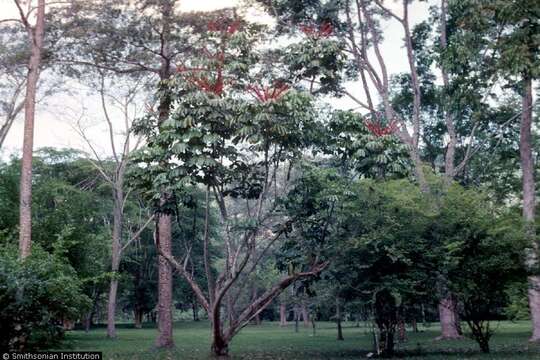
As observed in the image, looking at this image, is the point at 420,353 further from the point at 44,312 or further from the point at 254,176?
the point at 44,312

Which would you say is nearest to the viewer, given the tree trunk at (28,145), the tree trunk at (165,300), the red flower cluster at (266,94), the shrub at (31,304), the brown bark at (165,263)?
the shrub at (31,304)

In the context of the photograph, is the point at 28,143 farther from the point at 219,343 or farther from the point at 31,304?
the point at 31,304

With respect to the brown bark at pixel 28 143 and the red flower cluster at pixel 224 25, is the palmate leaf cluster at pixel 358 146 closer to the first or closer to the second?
the red flower cluster at pixel 224 25

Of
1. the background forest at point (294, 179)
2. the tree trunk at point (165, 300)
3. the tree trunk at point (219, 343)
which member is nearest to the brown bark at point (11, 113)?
the background forest at point (294, 179)

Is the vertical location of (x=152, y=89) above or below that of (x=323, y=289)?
above

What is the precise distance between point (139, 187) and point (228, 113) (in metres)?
2.90

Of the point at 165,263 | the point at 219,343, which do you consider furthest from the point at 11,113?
the point at 219,343

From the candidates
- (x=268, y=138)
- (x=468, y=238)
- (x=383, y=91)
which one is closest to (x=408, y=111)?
(x=383, y=91)

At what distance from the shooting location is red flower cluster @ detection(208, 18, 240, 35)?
13.5 m

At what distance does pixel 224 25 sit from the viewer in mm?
15383

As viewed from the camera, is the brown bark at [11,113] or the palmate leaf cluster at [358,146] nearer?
the palmate leaf cluster at [358,146]

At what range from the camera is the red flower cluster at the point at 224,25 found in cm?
1347

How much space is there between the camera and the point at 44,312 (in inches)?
287

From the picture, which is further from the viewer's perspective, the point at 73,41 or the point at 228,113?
the point at 73,41
